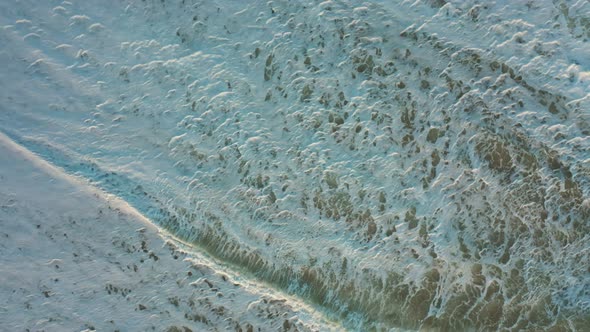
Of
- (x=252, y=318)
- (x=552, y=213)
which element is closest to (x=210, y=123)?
(x=252, y=318)

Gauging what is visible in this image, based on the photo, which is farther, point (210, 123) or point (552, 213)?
point (210, 123)

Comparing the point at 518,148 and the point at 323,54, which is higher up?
the point at 323,54

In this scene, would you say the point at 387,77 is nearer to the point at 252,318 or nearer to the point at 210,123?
the point at 210,123

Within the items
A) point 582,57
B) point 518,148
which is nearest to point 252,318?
point 518,148

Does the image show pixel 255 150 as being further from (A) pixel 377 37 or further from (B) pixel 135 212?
(A) pixel 377 37

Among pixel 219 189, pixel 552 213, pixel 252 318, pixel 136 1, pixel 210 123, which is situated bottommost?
pixel 252 318

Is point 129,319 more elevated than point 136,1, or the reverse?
point 136,1

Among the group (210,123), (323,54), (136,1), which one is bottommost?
(210,123)
